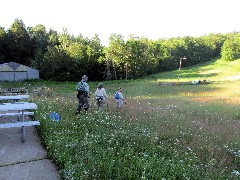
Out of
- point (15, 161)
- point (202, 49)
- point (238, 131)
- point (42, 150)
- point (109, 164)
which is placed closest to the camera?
point (109, 164)

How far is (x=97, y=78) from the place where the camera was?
65.8 m

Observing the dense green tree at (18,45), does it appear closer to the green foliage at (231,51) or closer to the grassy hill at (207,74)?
the grassy hill at (207,74)

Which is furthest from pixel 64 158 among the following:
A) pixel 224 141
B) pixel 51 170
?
pixel 224 141

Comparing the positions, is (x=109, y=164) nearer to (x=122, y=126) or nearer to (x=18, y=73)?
(x=122, y=126)

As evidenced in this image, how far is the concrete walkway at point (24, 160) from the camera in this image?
6.28m

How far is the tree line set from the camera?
5953 cm

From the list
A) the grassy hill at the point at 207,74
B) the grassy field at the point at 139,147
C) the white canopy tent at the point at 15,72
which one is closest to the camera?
the grassy field at the point at 139,147

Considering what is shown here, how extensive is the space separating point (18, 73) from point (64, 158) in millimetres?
53516

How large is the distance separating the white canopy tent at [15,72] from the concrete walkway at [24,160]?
49.6 meters

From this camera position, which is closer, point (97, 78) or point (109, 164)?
point (109, 164)

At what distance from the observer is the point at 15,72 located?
55969 mm

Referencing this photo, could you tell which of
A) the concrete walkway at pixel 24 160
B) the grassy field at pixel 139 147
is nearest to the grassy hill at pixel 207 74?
the grassy field at pixel 139 147

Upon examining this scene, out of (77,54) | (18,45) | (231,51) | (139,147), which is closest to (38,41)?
(18,45)

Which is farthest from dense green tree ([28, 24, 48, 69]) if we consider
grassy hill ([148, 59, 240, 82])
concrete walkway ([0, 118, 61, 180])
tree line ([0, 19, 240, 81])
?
concrete walkway ([0, 118, 61, 180])
